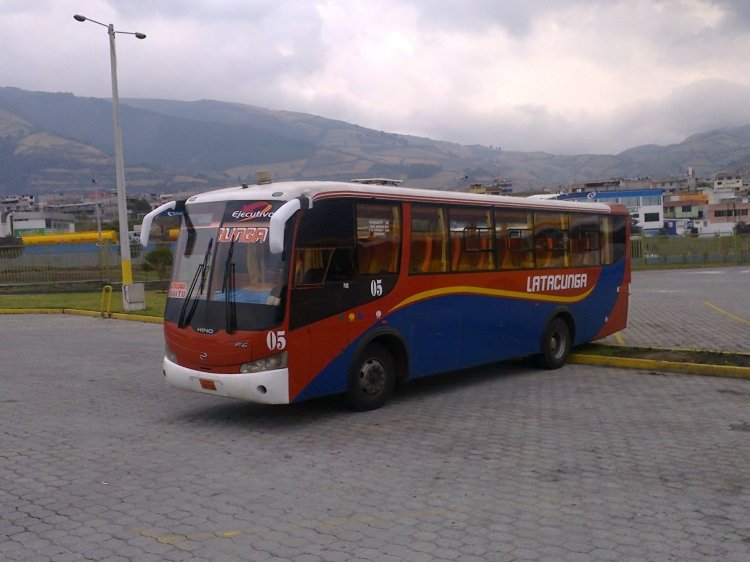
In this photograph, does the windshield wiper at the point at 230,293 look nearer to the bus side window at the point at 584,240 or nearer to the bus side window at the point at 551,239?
the bus side window at the point at 551,239

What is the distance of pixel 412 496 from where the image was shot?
611 cm

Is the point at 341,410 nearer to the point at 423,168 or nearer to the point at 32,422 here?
the point at 32,422

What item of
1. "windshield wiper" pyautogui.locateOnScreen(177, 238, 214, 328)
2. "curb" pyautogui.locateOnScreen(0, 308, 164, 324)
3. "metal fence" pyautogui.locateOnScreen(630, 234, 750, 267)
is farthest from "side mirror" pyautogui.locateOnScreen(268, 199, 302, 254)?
"metal fence" pyautogui.locateOnScreen(630, 234, 750, 267)

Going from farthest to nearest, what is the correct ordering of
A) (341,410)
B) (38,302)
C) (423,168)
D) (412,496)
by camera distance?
(423,168) → (38,302) → (341,410) → (412,496)

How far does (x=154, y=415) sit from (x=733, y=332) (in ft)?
39.5

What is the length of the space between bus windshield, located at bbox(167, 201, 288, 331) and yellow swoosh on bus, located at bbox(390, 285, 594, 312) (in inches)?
73.2

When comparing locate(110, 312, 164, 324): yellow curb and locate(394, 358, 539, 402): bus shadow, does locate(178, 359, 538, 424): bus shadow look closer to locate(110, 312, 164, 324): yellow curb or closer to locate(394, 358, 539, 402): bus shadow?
locate(394, 358, 539, 402): bus shadow

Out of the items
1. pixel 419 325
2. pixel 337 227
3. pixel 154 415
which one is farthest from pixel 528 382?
pixel 154 415

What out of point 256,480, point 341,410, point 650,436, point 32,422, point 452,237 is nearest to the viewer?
point 256,480

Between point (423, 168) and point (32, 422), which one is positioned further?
point (423, 168)

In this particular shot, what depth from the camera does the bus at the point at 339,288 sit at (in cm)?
829

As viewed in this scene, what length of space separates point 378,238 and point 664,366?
5539 millimetres

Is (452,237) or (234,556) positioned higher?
(452,237)

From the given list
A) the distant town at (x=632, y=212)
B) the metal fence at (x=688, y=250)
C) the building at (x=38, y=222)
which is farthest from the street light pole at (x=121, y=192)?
the building at (x=38, y=222)
